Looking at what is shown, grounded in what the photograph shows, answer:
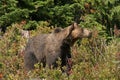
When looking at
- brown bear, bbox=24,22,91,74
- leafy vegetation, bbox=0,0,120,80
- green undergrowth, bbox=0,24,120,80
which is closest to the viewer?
green undergrowth, bbox=0,24,120,80

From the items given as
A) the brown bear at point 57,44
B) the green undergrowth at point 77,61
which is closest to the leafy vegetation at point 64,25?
the green undergrowth at point 77,61

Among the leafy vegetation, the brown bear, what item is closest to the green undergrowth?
the leafy vegetation

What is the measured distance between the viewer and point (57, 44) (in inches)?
328

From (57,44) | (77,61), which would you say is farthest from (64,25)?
(77,61)

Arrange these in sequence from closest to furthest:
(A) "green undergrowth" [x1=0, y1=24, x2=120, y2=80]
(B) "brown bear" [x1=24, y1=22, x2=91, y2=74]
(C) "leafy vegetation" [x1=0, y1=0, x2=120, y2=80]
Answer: (A) "green undergrowth" [x1=0, y1=24, x2=120, y2=80], (C) "leafy vegetation" [x1=0, y1=0, x2=120, y2=80], (B) "brown bear" [x1=24, y1=22, x2=91, y2=74]

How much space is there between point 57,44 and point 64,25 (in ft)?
18.6

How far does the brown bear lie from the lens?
8.25m

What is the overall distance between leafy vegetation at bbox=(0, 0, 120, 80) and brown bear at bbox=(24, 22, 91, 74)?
213 millimetres

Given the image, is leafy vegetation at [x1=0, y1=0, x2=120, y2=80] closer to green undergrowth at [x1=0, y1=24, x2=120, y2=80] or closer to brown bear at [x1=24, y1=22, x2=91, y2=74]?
green undergrowth at [x1=0, y1=24, x2=120, y2=80]

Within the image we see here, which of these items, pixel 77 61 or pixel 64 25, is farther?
pixel 64 25

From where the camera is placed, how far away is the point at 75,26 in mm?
8297

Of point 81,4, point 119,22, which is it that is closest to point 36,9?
point 81,4

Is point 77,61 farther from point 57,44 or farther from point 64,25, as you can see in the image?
point 64,25

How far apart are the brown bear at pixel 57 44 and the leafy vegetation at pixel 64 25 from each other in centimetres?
21
